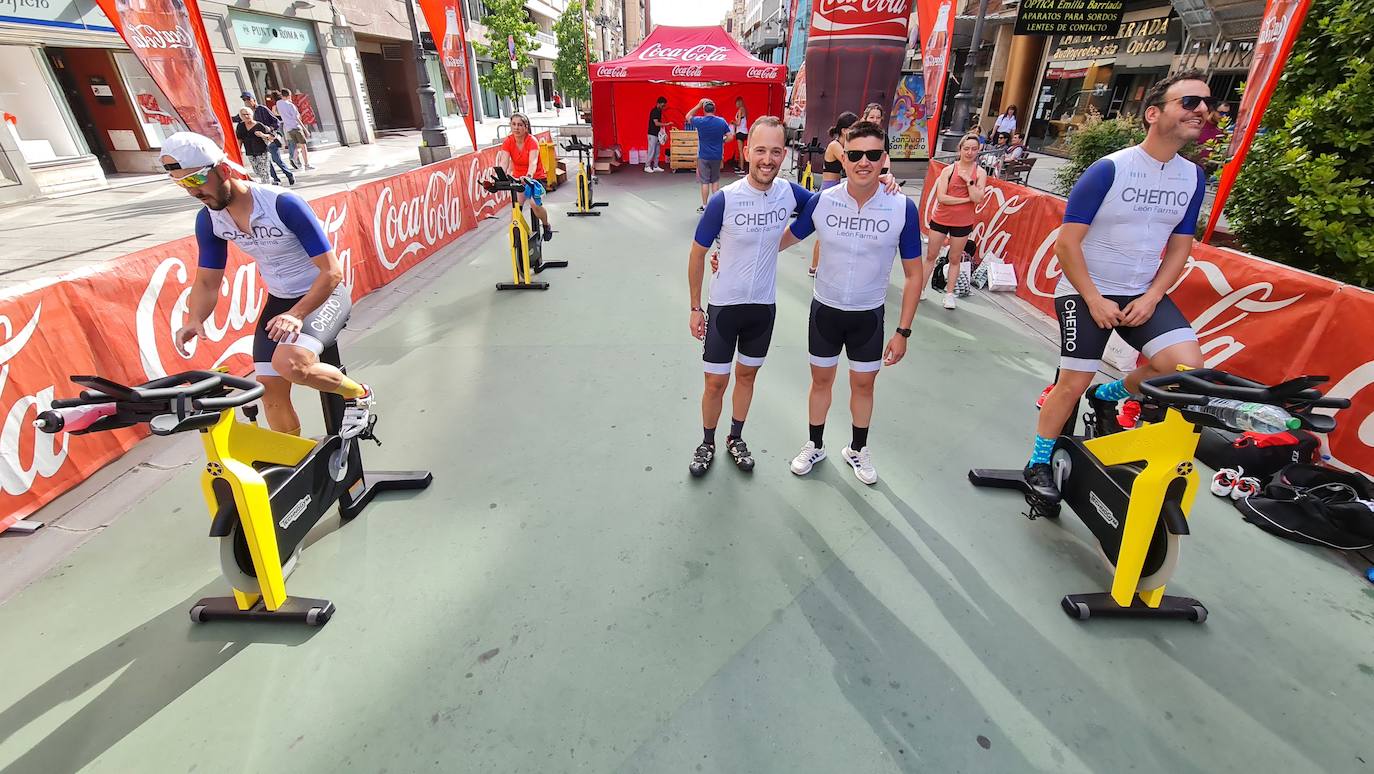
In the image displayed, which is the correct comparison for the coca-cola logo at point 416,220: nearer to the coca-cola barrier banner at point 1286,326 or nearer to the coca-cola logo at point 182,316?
the coca-cola logo at point 182,316

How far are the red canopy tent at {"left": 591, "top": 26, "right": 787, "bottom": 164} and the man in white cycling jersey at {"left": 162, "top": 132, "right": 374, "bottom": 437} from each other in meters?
14.0

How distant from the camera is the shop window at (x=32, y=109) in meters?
11.2

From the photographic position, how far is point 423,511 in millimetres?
3430

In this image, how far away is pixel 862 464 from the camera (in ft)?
12.3

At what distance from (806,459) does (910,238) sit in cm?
151

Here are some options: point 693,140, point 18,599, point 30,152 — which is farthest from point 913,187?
point 30,152

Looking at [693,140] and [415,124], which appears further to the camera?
[415,124]

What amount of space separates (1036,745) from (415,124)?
33887mm

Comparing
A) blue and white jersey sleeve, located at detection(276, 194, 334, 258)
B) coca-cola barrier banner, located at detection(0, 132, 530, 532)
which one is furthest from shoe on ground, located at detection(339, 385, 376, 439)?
coca-cola barrier banner, located at detection(0, 132, 530, 532)

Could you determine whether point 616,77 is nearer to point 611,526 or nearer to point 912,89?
point 912,89

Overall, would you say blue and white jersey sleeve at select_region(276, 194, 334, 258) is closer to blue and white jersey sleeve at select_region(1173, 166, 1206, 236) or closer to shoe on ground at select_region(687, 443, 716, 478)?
shoe on ground at select_region(687, 443, 716, 478)

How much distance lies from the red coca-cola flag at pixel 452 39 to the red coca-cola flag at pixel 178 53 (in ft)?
21.6

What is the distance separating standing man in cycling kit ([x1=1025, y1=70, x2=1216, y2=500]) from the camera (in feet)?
9.59

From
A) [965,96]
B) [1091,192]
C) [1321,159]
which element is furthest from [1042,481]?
[965,96]
